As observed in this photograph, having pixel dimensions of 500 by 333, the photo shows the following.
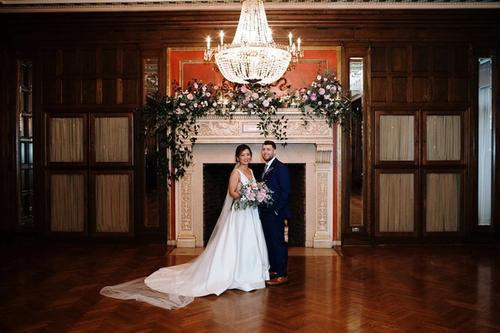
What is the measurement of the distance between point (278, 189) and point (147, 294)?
1738 mm

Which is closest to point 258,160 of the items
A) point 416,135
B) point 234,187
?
point 234,187

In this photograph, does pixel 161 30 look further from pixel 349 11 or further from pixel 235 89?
pixel 349 11

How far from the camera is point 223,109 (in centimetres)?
673

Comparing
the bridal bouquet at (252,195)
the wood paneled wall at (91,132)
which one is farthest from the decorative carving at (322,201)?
the wood paneled wall at (91,132)

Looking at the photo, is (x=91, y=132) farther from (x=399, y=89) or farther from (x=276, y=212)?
(x=399, y=89)

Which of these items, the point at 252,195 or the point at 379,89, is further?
the point at 379,89

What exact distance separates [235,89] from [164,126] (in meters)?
1.21

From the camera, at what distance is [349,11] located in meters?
6.91

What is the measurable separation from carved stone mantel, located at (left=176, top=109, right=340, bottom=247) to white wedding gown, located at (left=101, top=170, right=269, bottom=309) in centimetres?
202

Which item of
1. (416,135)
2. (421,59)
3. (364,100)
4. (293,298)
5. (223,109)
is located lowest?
(293,298)

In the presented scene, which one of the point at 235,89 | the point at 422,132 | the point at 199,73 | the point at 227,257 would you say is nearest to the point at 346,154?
the point at 422,132

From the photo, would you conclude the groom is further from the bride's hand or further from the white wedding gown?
the bride's hand

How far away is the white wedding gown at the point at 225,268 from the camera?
453 centimetres

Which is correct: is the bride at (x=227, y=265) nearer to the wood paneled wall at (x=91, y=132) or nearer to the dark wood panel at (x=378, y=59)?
the wood paneled wall at (x=91, y=132)
